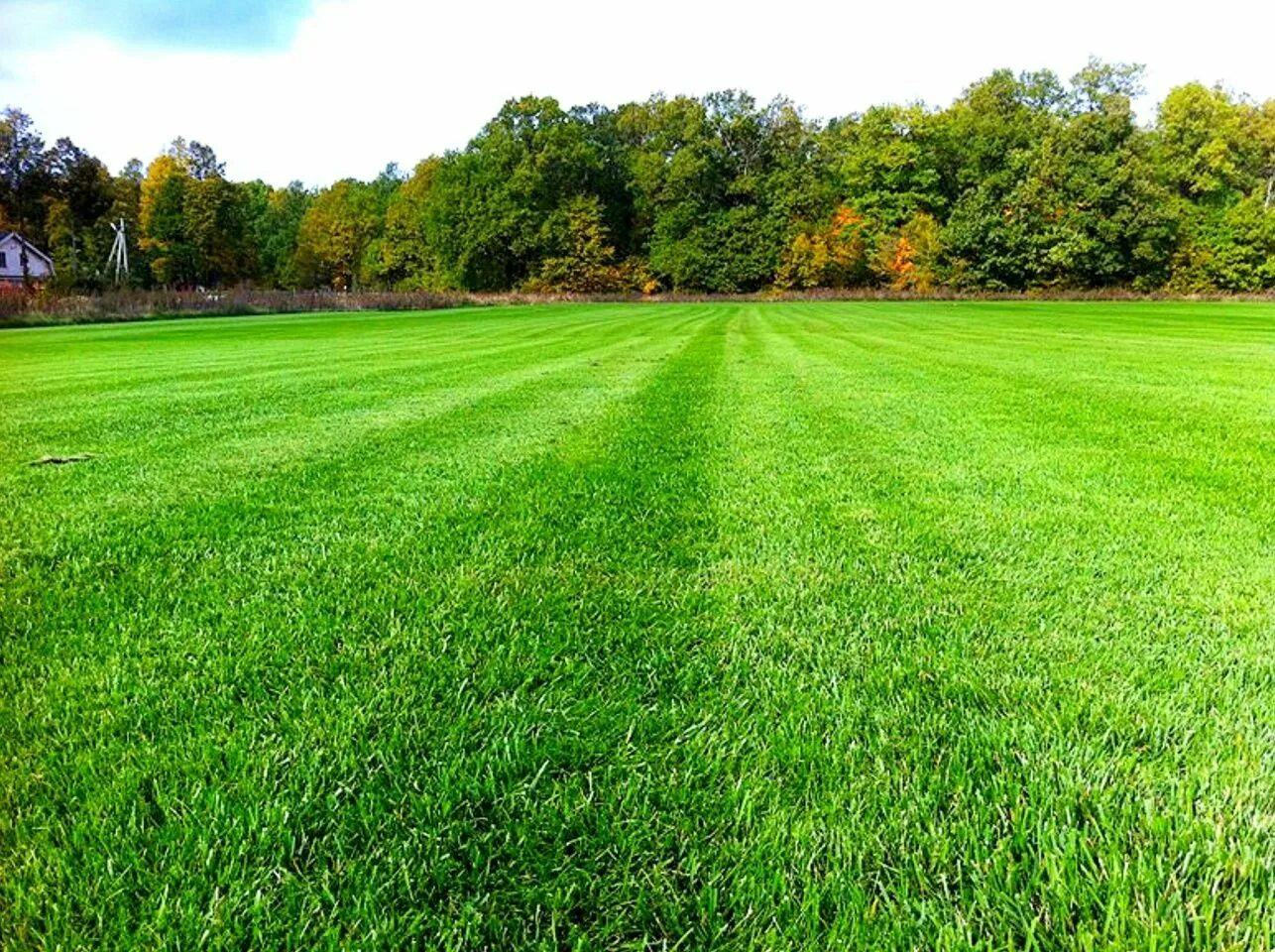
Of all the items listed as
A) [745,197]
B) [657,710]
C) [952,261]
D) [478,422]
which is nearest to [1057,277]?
[952,261]

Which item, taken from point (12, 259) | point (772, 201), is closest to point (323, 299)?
point (12, 259)

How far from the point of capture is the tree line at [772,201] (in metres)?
44.3

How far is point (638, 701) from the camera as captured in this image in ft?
5.86

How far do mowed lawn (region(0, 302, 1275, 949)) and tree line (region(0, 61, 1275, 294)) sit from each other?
161 ft

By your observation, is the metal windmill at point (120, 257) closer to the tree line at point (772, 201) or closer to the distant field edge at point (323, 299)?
the tree line at point (772, 201)

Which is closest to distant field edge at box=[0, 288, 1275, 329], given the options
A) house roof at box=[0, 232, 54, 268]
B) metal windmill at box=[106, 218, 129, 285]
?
metal windmill at box=[106, 218, 129, 285]

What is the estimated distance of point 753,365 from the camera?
10125 mm

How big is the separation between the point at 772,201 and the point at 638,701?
57.1 m

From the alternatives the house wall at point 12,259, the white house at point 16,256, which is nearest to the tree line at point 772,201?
the white house at point 16,256

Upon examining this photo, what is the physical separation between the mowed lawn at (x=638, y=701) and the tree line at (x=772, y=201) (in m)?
49.0

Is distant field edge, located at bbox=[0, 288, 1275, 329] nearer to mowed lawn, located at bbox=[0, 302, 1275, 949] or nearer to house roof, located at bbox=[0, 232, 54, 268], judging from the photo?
house roof, located at bbox=[0, 232, 54, 268]

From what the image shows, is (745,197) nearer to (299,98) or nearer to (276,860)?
(299,98)

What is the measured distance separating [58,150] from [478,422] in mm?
61755

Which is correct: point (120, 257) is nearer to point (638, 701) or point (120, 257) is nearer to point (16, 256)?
point (16, 256)
